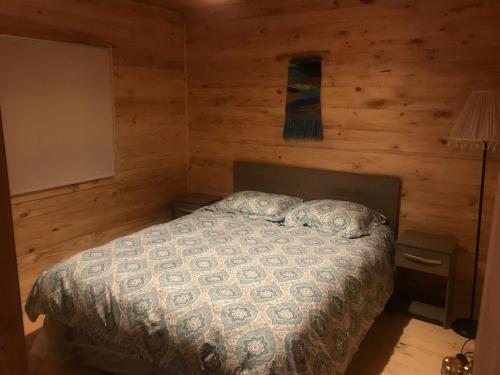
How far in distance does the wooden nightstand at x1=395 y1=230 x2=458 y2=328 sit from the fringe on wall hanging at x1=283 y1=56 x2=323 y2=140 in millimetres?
1126

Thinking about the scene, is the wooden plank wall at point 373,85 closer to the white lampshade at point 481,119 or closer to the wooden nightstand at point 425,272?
the wooden nightstand at point 425,272

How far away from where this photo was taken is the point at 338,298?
2109 millimetres

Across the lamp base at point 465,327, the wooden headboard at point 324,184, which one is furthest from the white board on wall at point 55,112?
the lamp base at point 465,327

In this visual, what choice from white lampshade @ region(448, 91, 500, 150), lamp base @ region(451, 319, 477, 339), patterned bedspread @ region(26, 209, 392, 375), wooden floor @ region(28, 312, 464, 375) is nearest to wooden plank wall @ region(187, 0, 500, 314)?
lamp base @ region(451, 319, 477, 339)

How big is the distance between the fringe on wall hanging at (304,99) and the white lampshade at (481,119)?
114 centimetres

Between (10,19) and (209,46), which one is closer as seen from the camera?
(10,19)

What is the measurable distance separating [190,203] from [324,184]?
4.03 feet

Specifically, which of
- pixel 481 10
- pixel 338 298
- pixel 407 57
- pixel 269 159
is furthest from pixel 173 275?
pixel 481 10

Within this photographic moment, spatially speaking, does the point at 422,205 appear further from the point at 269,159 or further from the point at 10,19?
the point at 10,19

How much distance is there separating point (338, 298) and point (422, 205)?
1.31 metres

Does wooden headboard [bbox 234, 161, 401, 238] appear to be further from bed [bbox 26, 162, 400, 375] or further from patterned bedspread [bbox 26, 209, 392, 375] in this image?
patterned bedspread [bbox 26, 209, 392, 375]

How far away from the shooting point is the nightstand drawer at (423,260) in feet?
8.79

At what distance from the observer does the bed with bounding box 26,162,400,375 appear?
5.76ft

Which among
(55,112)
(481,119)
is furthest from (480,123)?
(55,112)
